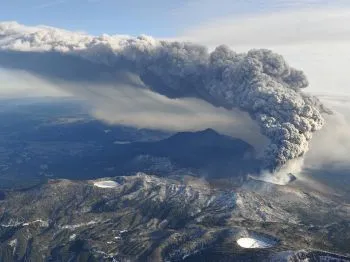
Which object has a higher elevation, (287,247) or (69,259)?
(287,247)

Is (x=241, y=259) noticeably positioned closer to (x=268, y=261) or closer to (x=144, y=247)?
(x=268, y=261)

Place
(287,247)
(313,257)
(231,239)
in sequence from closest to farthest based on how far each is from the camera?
(313,257), (287,247), (231,239)

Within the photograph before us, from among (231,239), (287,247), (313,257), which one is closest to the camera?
(313,257)

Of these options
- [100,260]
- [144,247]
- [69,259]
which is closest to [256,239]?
[144,247]

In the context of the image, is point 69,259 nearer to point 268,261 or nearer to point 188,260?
point 188,260

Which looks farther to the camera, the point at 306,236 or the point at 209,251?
the point at 306,236

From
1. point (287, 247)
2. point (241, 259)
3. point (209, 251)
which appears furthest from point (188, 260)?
point (287, 247)
